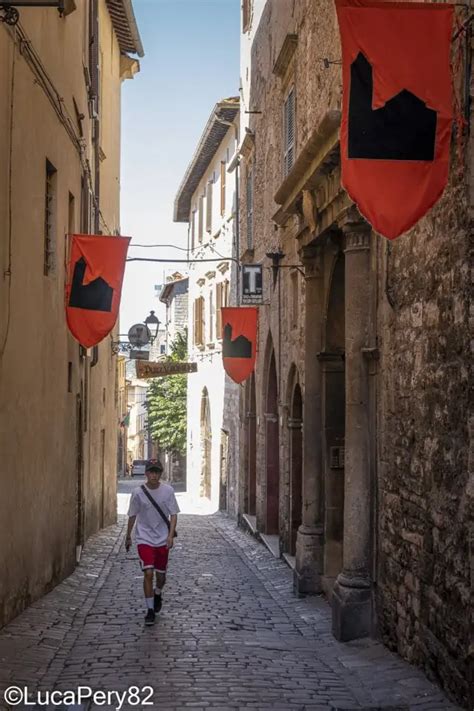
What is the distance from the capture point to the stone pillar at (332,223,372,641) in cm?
999

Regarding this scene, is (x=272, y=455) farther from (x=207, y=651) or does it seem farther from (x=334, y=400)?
(x=207, y=651)

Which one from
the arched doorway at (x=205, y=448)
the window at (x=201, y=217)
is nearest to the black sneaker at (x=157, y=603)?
the arched doorway at (x=205, y=448)

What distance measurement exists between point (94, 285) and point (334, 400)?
10.5 ft

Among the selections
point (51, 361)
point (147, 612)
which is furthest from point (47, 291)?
point (147, 612)

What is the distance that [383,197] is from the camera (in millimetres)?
7027

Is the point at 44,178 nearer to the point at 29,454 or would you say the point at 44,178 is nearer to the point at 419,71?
the point at 29,454

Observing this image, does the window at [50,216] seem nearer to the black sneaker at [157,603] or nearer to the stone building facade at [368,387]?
the stone building facade at [368,387]

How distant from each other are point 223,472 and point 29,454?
1830 cm

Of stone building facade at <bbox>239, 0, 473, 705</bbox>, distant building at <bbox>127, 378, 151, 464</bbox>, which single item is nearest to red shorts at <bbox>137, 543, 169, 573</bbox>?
stone building facade at <bbox>239, 0, 473, 705</bbox>

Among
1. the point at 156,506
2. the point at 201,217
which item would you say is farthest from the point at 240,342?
the point at 201,217

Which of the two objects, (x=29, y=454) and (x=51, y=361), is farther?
(x=51, y=361)

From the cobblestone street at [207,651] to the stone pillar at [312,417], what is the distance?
74 centimetres

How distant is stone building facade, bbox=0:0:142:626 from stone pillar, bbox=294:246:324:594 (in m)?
3.00

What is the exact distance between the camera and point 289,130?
1691 centimetres
